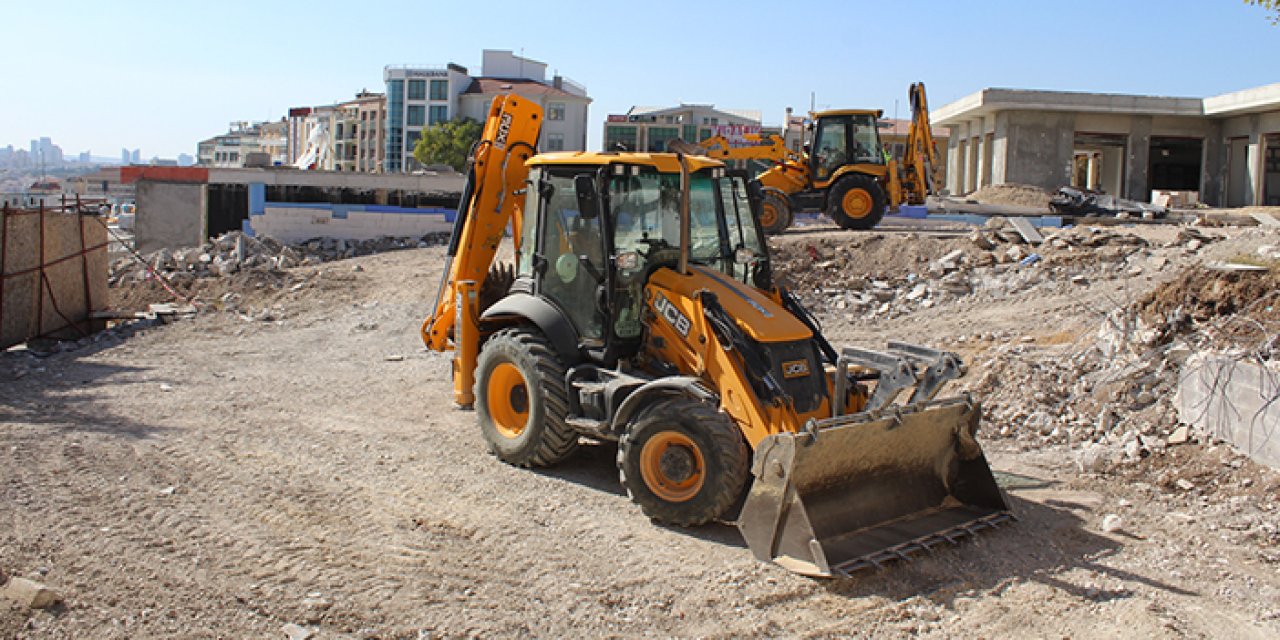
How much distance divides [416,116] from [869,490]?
3278 inches

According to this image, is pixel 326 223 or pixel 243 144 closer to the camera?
pixel 326 223

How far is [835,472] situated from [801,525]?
1.60 feet

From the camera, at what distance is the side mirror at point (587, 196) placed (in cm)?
712

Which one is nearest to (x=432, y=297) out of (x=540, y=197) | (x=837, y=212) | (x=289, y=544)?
(x=837, y=212)

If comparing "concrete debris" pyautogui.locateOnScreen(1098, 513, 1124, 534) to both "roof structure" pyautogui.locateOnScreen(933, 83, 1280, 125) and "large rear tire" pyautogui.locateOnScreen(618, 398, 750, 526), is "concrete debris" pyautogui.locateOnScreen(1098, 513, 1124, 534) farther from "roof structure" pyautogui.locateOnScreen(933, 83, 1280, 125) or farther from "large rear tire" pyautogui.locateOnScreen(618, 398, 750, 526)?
"roof structure" pyautogui.locateOnScreen(933, 83, 1280, 125)

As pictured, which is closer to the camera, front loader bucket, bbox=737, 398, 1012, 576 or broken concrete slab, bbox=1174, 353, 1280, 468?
front loader bucket, bbox=737, 398, 1012, 576

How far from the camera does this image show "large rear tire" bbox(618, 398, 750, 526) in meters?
6.07

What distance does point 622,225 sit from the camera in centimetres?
722

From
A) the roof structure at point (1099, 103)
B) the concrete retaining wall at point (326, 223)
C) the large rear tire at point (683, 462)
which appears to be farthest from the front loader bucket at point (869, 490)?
the roof structure at point (1099, 103)

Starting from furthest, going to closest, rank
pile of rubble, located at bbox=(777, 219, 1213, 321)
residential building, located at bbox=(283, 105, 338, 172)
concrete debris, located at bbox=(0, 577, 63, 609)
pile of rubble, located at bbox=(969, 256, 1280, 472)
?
1. residential building, located at bbox=(283, 105, 338, 172)
2. pile of rubble, located at bbox=(777, 219, 1213, 321)
3. pile of rubble, located at bbox=(969, 256, 1280, 472)
4. concrete debris, located at bbox=(0, 577, 63, 609)

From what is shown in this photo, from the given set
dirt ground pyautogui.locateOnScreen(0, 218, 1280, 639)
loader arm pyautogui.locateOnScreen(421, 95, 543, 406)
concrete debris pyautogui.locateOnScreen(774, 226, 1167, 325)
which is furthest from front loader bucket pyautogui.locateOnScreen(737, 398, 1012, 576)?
concrete debris pyautogui.locateOnScreen(774, 226, 1167, 325)

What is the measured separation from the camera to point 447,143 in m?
71.6


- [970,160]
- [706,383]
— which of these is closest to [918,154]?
[706,383]

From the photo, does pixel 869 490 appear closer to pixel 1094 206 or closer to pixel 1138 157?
pixel 1094 206
